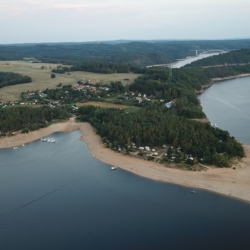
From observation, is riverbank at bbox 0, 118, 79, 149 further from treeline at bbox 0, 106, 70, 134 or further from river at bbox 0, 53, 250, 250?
river at bbox 0, 53, 250, 250

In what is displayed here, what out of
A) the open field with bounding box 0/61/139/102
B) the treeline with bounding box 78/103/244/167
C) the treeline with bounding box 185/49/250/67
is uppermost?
the treeline with bounding box 185/49/250/67

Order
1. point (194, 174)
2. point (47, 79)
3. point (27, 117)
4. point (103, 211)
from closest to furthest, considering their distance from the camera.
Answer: point (103, 211), point (194, 174), point (27, 117), point (47, 79)

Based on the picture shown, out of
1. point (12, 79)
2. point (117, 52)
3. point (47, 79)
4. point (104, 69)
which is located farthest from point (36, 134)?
point (117, 52)

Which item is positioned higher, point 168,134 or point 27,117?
point 168,134

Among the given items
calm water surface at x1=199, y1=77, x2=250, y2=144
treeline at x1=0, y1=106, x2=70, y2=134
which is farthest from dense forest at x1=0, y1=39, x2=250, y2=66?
treeline at x1=0, y1=106, x2=70, y2=134

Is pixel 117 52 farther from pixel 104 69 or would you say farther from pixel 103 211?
pixel 103 211

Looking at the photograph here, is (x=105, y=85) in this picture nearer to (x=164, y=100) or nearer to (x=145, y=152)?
(x=164, y=100)

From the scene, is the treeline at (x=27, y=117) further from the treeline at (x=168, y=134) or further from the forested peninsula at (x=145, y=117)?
Answer: the treeline at (x=168, y=134)
